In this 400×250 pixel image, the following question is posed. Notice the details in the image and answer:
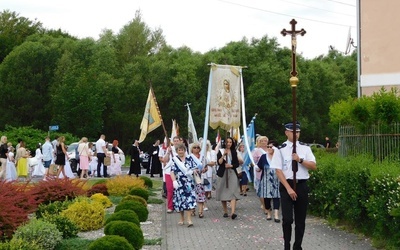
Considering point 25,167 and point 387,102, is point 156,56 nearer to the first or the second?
point 25,167

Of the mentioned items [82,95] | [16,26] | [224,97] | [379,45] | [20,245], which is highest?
[16,26]

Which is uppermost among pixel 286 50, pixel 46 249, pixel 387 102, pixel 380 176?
pixel 286 50

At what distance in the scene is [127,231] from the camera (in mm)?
12453

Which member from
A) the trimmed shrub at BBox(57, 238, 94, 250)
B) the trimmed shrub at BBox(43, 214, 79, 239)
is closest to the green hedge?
the trimmed shrub at BBox(57, 238, 94, 250)

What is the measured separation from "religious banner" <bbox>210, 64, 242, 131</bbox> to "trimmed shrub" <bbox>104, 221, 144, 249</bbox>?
7.68m

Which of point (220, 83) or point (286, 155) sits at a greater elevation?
point (220, 83)

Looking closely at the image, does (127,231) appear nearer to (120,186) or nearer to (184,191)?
(184,191)

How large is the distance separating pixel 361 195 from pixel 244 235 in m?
2.60

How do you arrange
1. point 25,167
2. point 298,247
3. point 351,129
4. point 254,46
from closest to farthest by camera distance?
point 298,247, point 351,129, point 25,167, point 254,46

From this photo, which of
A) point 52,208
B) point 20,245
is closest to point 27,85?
point 52,208

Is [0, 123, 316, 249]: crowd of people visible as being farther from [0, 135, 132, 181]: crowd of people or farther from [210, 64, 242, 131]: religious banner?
[210, 64, 242, 131]: religious banner

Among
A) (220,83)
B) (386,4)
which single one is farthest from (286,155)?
(386,4)

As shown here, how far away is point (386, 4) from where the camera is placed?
81.9 feet

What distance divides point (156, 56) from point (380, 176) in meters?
52.5
